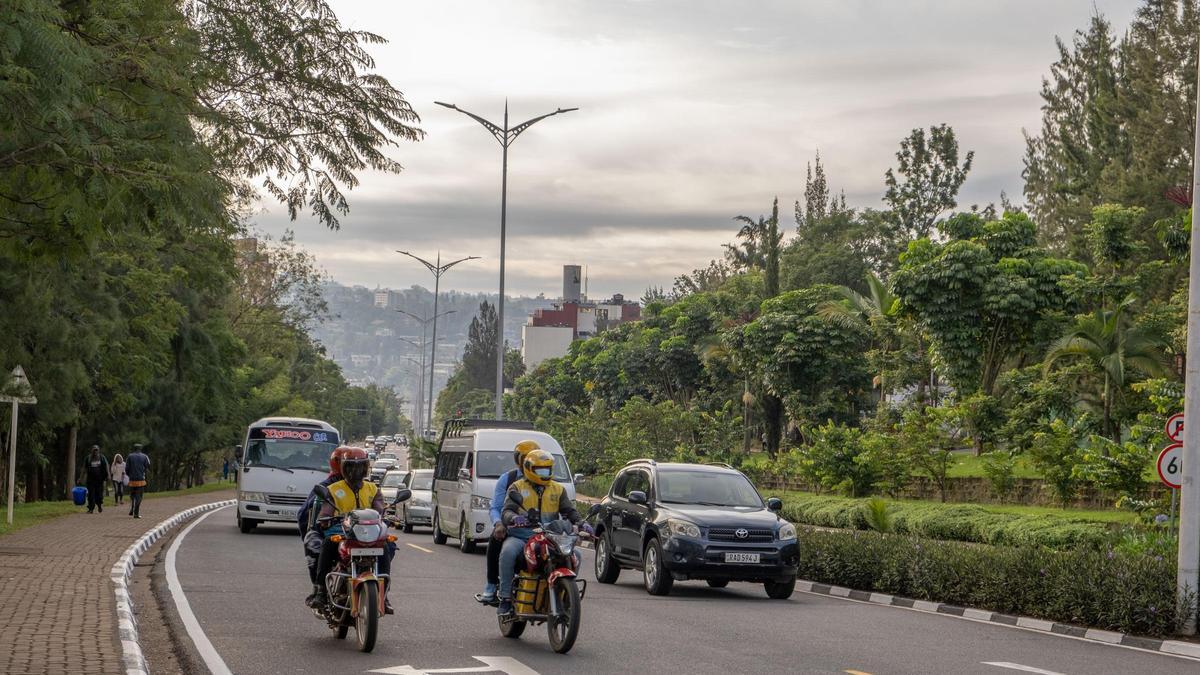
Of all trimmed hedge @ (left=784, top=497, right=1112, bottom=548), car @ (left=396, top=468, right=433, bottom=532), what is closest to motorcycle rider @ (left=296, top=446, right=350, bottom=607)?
trimmed hedge @ (left=784, top=497, right=1112, bottom=548)

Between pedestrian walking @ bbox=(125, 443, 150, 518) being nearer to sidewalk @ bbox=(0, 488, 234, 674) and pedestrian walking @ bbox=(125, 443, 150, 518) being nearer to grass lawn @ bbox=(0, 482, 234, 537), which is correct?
grass lawn @ bbox=(0, 482, 234, 537)

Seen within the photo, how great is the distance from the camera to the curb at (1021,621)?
44.0ft

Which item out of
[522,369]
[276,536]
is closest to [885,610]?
[276,536]

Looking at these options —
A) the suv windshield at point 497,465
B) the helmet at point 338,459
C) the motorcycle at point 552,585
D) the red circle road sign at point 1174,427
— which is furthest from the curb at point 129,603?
the red circle road sign at point 1174,427

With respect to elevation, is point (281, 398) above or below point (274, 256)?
below

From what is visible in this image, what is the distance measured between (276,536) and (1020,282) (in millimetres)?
19369

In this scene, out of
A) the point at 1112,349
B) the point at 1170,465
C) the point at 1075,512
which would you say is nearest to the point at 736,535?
the point at 1170,465

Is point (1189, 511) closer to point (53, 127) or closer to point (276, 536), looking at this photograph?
point (53, 127)

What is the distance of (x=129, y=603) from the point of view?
567 inches

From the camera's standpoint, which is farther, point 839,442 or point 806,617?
point 839,442

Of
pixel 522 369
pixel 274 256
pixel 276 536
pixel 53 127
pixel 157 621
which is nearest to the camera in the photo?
pixel 53 127

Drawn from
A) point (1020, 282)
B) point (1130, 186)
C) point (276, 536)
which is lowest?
point (276, 536)

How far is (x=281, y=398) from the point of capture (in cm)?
8094

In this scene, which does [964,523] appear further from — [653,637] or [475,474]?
[653,637]
